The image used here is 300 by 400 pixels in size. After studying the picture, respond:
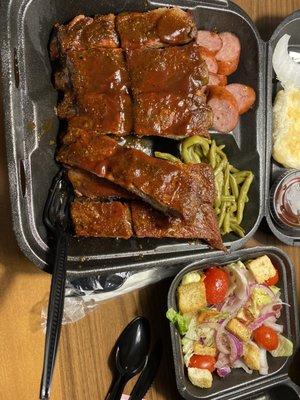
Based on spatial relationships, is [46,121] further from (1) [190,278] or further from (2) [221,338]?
(2) [221,338]

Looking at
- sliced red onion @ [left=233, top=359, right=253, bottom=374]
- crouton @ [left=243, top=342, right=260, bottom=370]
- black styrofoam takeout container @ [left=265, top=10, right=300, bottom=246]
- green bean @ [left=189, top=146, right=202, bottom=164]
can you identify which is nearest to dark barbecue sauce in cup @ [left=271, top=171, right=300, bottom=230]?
black styrofoam takeout container @ [left=265, top=10, right=300, bottom=246]

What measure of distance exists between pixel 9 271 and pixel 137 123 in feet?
3.34

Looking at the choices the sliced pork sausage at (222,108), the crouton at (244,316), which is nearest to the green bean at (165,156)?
the sliced pork sausage at (222,108)

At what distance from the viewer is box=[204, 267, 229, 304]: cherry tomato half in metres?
3.24

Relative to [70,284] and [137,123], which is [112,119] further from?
[70,284]

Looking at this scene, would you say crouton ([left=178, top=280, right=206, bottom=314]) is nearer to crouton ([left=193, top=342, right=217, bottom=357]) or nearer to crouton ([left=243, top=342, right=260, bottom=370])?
crouton ([left=193, top=342, right=217, bottom=357])

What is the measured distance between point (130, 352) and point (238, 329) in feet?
2.07

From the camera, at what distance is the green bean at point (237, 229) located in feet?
10.2

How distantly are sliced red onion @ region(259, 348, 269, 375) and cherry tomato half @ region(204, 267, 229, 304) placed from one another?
445 mm

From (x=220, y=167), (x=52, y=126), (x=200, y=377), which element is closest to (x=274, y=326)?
(x=200, y=377)

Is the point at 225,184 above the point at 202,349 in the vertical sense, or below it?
above

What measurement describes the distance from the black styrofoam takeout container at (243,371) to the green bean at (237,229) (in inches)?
4.5

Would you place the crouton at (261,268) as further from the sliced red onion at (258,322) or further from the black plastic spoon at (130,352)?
the black plastic spoon at (130,352)

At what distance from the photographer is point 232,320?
3307mm
